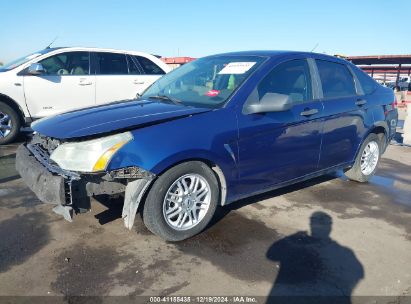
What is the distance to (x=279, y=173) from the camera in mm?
4090

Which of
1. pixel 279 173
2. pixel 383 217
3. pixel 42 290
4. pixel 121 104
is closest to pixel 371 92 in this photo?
pixel 383 217

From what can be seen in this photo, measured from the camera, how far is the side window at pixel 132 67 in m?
8.20

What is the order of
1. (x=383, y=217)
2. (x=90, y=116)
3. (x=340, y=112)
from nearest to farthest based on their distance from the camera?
(x=90, y=116) → (x=383, y=217) → (x=340, y=112)

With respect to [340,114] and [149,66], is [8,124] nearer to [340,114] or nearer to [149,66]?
[149,66]

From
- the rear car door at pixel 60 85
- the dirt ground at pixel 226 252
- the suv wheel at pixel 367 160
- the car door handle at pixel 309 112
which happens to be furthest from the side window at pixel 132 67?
the car door handle at pixel 309 112

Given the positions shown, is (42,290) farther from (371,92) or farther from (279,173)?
(371,92)

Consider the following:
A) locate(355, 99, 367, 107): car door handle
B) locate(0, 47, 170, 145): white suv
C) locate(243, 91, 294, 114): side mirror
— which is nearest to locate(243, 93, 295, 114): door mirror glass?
locate(243, 91, 294, 114): side mirror

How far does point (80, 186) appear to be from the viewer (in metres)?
3.02

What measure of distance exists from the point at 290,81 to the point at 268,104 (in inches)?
27.3

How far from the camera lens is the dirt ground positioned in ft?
9.30

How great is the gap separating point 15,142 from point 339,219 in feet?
19.5

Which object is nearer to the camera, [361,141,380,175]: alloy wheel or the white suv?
[361,141,380,175]: alloy wheel

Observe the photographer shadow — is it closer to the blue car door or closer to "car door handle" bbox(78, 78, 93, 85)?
the blue car door

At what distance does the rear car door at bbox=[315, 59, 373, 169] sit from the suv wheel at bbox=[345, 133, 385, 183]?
331 millimetres
